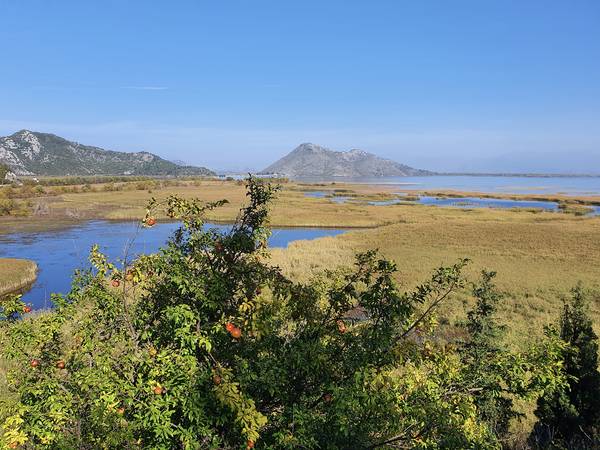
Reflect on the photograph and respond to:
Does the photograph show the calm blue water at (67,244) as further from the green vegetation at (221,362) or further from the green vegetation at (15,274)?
the green vegetation at (221,362)

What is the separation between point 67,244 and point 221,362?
59169mm

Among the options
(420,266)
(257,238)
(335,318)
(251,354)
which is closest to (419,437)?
(335,318)

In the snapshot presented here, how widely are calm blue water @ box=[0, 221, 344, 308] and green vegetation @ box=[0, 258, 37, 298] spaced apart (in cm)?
76

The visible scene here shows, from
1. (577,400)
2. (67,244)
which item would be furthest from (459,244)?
(67,244)

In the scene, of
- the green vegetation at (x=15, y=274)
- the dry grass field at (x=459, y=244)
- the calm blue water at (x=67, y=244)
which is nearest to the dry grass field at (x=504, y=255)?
the dry grass field at (x=459, y=244)

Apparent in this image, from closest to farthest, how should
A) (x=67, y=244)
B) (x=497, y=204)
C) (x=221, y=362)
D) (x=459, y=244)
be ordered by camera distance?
1. (x=221, y=362)
2. (x=459, y=244)
3. (x=67, y=244)
4. (x=497, y=204)

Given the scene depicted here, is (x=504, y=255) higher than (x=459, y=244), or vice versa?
(x=459, y=244)

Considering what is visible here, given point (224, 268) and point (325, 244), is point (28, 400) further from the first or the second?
point (325, 244)

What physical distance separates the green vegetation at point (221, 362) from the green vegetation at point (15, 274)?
112 ft

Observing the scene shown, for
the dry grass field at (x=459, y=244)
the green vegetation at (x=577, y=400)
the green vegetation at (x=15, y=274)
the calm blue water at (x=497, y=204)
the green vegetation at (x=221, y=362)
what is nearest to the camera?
the green vegetation at (x=221, y=362)

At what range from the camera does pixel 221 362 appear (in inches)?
256

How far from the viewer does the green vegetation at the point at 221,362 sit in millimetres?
5691

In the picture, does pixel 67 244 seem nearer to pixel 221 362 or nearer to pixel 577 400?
pixel 221 362

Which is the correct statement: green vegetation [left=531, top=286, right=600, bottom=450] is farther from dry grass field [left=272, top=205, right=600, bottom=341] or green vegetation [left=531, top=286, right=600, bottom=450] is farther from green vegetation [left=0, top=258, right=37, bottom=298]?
green vegetation [left=0, top=258, right=37, bottom=298]
